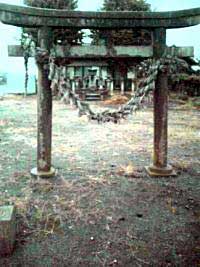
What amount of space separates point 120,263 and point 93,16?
12.0 ft

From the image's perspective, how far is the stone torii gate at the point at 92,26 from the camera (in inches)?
199

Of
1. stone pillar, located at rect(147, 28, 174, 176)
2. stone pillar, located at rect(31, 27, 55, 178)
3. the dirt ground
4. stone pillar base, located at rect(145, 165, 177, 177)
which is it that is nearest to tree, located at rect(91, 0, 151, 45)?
the dirt ground

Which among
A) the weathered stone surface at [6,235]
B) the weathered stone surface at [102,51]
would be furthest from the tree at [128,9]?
the weathered stone surface at [6,235]

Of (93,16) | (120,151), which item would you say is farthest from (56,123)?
(93,16)

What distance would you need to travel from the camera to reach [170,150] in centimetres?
730

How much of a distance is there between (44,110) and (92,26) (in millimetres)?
1513

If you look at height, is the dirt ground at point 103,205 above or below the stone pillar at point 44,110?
below

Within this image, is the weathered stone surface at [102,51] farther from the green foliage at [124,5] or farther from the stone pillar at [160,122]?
the green foliage at [124,5]

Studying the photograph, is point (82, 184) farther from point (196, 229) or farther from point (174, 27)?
point (174, 27)

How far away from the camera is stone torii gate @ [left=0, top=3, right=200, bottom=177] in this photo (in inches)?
199

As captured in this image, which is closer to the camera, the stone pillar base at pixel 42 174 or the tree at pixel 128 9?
the stone pillar base at pixel 42 174

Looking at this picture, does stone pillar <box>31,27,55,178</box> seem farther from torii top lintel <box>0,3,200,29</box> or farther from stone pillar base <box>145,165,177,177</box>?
stone pillar base <box>145,165,177,177</box>

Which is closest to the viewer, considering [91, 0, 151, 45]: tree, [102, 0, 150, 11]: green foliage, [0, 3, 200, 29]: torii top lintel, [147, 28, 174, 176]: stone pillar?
[0, 3, 200, 29]: torii top lintel

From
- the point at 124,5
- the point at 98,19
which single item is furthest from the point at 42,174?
the point at 124,5
